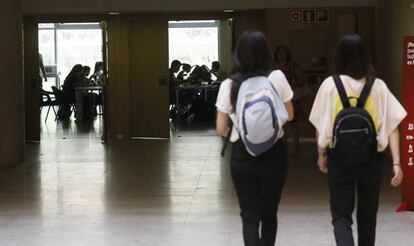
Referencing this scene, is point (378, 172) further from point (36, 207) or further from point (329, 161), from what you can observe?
point (36, 207)

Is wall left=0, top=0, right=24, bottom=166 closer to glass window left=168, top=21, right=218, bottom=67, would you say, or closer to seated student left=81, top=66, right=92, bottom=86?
glass window left=168, top=21, right=218, bottom=67

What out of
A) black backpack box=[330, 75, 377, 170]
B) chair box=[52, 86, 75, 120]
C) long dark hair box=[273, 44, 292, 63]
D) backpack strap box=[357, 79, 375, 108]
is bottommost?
chair box=[52, 86, 75, 120]

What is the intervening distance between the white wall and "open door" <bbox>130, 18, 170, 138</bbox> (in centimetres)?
62

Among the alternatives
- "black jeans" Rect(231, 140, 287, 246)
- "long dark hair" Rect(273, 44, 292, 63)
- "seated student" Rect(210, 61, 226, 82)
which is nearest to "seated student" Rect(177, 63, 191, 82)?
"seated student" Rect(210, 61, 226, 82)

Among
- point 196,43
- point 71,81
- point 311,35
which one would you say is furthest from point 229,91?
point 71,81

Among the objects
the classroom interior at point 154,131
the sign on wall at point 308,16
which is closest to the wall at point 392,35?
the classroom interior at point 154,131

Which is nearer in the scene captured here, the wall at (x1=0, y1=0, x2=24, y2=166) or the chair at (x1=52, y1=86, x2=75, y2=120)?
the wall at (x1=0, y1=0, x2=24, y2=166)

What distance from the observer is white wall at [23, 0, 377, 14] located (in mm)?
12188

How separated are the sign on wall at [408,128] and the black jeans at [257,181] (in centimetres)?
240

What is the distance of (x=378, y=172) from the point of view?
4.04m

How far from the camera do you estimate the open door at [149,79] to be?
42.9 feet

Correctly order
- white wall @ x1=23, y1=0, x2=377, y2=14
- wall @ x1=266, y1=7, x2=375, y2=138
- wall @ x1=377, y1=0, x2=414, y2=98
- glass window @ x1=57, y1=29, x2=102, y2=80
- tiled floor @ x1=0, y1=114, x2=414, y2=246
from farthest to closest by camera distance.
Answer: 1. glass window @ x1=57, y1=29, x2=102, y2=80
2. white wall @ x1=23, y1=0, x2=377, y2=14
3. wall @ x1=266, y1=7, x2=375, y2=138
4. wall @ x1=377, y1=0, x2=414, y2=98
5. tiled floor @ x1=0, y1=114, x2=414, y2=246

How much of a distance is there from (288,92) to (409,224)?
2386 millimetres

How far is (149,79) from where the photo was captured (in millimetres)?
13258
